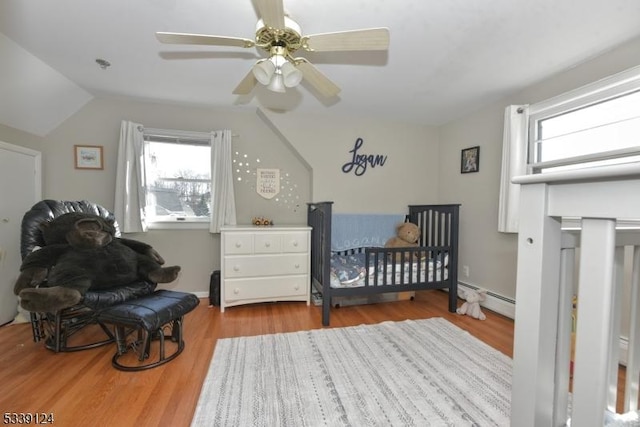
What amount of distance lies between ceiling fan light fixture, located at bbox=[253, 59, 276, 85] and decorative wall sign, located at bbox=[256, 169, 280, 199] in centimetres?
180

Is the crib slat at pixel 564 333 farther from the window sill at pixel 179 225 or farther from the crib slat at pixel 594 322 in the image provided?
the window sill at pixel 179 225

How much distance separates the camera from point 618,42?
5.85 feet

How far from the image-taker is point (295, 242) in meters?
2.84

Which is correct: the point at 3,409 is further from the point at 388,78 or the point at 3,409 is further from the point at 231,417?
the point at 388,78

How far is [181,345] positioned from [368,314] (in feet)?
5.44

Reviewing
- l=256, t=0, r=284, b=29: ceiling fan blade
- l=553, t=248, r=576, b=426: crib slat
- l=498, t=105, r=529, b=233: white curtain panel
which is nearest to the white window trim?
l=498, t=105, r=529, b=233: white curtain panel

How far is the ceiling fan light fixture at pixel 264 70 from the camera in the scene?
4.55 feet

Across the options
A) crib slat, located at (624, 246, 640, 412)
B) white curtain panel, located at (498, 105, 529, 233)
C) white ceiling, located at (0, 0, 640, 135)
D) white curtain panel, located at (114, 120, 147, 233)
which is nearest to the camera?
crib slat, located at (624, 246, 640, 412)

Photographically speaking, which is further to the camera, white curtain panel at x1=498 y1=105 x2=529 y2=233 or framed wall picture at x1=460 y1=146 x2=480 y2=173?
framed wall picture at x1=460 y1=146 x2=480 y2=173

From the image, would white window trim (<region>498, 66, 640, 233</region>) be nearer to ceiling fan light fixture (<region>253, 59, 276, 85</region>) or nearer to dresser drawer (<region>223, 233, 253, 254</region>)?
ceiling fan light fixture (<region>253, 59, 276, 85</region>)

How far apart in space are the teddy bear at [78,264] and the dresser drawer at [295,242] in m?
1.04

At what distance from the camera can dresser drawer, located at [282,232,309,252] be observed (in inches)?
111

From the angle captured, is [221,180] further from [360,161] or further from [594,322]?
[594,322]

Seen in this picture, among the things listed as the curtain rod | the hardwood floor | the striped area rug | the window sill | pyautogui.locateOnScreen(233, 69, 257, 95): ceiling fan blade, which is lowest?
the hardwood floor
